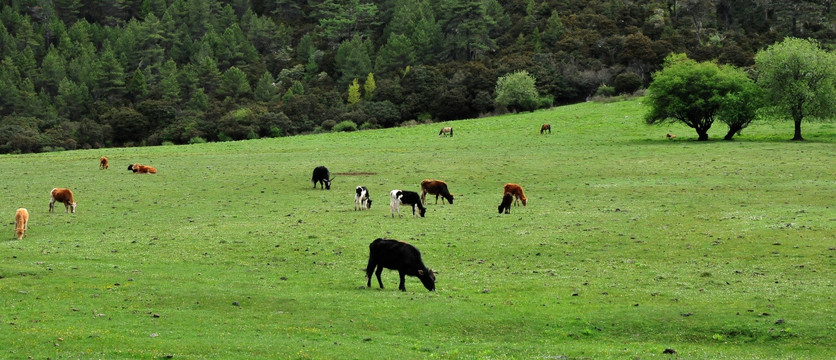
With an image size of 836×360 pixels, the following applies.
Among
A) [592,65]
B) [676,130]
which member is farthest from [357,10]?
[676,130]

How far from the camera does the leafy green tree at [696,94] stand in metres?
70.9

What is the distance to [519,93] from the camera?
10725cm

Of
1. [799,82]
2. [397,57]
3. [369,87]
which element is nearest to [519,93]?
[369,87]

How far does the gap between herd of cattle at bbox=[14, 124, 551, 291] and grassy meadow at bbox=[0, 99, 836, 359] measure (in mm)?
→ 561

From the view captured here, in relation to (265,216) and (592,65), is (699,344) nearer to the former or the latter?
(265,216)

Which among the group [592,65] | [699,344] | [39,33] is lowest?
[699,344]

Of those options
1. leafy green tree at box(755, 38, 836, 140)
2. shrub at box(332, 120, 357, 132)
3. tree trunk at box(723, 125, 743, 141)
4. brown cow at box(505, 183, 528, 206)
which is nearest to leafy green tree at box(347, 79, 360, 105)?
shrub at box(332, 120, 357, 132)

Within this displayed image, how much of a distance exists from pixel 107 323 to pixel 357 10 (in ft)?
567

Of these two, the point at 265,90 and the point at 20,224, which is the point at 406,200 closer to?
the point at 20,224

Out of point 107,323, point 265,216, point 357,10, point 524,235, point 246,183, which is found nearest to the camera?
point 107,323

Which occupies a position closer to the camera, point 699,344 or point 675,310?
point 699,344

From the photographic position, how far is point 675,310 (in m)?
19.5

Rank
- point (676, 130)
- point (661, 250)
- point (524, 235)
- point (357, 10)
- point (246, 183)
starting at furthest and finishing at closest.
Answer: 1. point (357, 10)
2. point (676, 130)
3. point (246, 183)
4. point (524, 235)
5. point (661, 250)

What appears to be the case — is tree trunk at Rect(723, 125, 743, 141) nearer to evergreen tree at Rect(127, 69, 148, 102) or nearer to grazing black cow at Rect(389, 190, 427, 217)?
grazing black cow at Rect(389, 190, 427, 217)
